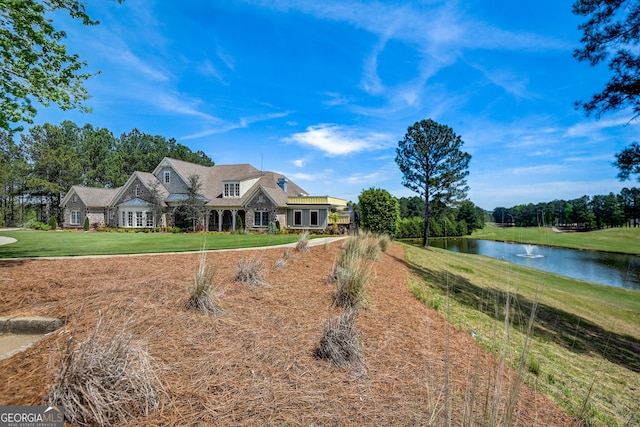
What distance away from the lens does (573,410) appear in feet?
10.1

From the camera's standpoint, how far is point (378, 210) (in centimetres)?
2458

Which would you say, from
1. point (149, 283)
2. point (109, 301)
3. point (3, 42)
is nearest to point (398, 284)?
point (149, 283)

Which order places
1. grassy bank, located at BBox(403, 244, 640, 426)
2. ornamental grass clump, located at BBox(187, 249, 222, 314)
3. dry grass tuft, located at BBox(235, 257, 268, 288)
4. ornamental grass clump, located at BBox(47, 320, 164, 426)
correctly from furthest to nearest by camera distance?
dry grass tuft, located at BBox(235, 257, 268, 288)
ornamental grass clump, located at BBox(187, 249, 222, 314)
grassy bank, located at BBox(403, 244, 640, 426)
ornamental grass clump, located at BBox(47, 320, 164, 426)

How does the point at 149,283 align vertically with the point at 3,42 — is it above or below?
below

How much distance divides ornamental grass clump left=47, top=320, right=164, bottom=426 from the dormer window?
27057 mm

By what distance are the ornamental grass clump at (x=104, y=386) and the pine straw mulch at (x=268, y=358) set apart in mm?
136

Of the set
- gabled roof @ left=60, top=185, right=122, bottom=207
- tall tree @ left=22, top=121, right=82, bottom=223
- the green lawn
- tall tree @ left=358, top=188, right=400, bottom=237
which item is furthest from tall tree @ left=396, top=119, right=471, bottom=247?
tall tree @ left=22, top=121, right=82, bottom=223

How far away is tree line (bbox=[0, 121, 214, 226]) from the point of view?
36.1 metres

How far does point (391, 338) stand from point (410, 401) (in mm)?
1342

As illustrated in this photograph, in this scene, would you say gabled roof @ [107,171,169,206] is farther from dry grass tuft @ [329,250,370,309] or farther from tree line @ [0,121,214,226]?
dry grass tuft @ [329,250,370,309]

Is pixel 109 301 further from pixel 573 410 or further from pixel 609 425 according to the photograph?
pixel 609 425

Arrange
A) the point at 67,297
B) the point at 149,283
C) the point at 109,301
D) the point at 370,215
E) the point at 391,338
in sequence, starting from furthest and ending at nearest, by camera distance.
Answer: the point at 370,215 < the point at 149,283 < the point at 67,297 < the point at 109,301 < the point at 391,338

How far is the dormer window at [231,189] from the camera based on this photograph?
28517mm

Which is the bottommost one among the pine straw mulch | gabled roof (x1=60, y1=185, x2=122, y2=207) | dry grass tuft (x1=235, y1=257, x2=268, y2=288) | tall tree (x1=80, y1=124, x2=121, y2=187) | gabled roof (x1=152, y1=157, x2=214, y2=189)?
the pine straw mulch
